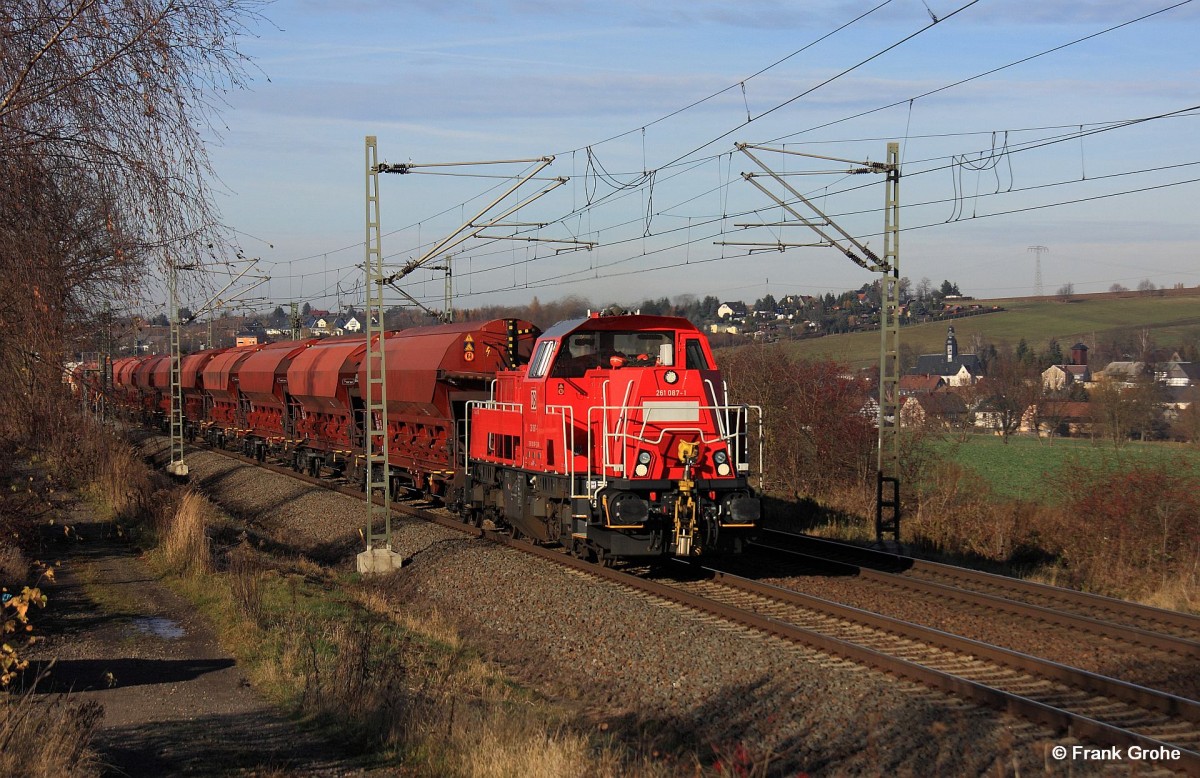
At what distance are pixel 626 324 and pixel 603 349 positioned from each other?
51 cm

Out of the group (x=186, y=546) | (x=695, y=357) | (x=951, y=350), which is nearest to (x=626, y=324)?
(x=695, y=357)

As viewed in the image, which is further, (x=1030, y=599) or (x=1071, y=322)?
(x=1071, y=322)

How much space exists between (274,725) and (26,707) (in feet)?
6.24

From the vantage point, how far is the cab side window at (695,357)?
49.7 feet

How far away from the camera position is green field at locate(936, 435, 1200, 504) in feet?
61.6

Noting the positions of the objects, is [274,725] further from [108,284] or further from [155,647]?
[108,284]

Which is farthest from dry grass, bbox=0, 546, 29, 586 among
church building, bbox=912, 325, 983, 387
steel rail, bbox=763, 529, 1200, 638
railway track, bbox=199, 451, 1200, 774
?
church building, bbox=912, 325, 983, 387

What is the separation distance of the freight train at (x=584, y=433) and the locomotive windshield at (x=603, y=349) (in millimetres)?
17

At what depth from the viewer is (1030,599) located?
44.3 ft

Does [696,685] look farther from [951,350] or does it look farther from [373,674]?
[951,350]

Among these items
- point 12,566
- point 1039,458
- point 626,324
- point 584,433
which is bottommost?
point 1039,458

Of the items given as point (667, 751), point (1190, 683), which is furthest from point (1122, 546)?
point (667, 751)

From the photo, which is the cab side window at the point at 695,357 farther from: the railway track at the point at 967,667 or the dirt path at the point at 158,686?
the dirt path at the point at 158,686

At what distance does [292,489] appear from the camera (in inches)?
1095
